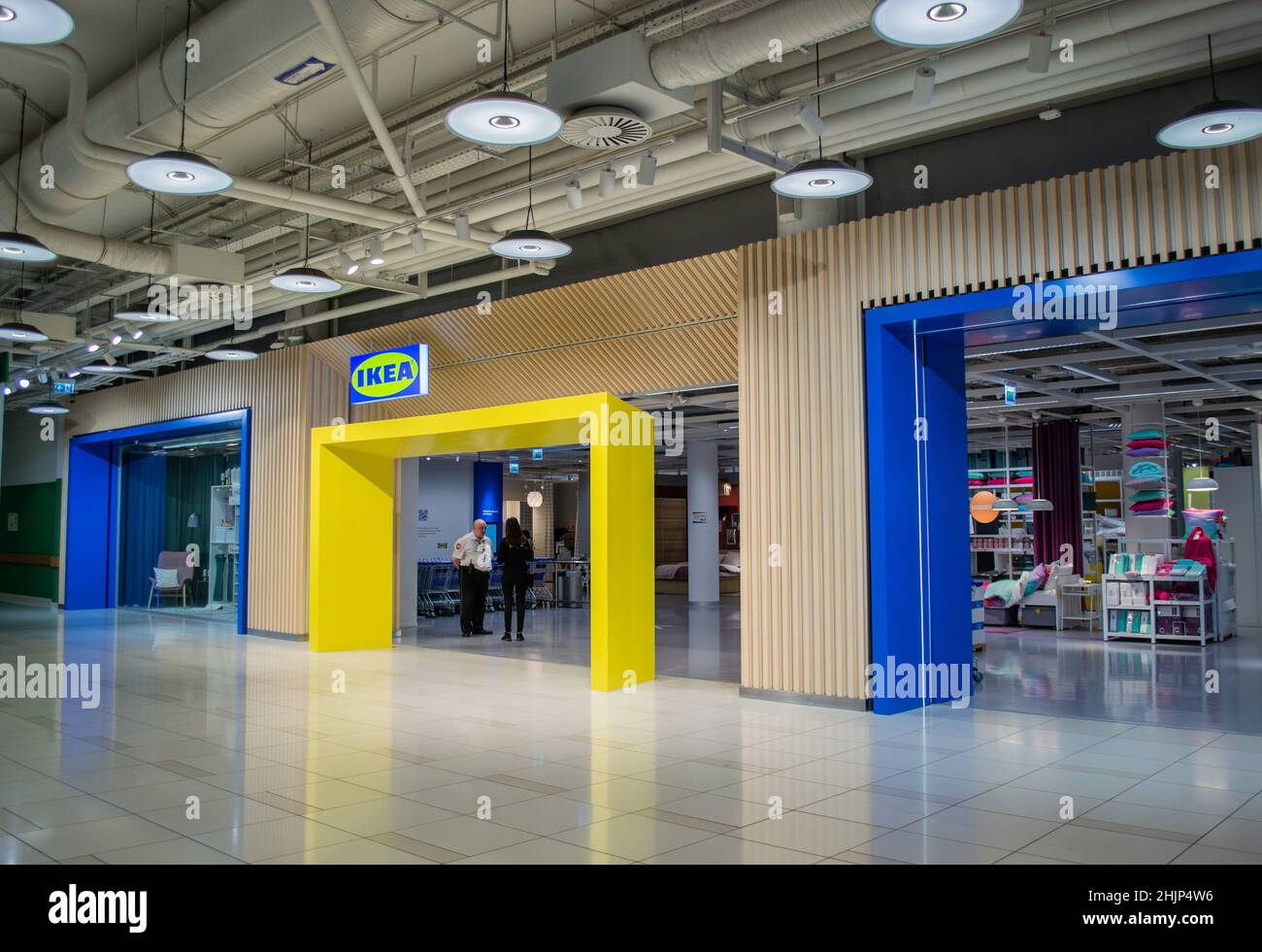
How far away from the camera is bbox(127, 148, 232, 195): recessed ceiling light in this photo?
6.60 metres

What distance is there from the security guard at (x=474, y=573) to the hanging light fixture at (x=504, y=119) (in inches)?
329

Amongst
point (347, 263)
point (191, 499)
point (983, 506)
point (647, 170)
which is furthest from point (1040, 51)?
point (191, 499)

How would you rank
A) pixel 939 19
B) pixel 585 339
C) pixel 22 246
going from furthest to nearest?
1. pixel 585 339
2. pixel 22 246
3. pixel 939 19

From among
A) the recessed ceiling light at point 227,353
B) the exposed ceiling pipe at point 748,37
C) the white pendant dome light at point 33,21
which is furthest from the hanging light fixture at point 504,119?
the recessed ceiling light at point 227,353

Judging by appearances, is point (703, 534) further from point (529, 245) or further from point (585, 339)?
point (529, 245)

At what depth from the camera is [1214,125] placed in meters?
5.69

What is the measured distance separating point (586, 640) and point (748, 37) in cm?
912

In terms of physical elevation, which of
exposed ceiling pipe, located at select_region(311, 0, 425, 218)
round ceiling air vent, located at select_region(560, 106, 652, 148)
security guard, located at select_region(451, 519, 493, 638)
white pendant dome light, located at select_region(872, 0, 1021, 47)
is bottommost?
security guard, located at select_region(451, 519, 493, 638)

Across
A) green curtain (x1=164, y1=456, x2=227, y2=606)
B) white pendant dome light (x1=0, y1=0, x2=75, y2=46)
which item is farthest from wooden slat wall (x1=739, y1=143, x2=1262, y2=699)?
green curtain (x1=164, y1=456, x2=227, y2=606)

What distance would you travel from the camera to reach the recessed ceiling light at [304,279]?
9469 millimetres

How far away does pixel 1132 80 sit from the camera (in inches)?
302

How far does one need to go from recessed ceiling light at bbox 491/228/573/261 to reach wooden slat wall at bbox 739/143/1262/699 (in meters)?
1.74

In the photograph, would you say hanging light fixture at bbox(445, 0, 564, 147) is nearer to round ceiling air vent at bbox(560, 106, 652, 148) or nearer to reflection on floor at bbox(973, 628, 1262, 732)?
round ceiling air vent at bbox(560, 106, 652, 148)
